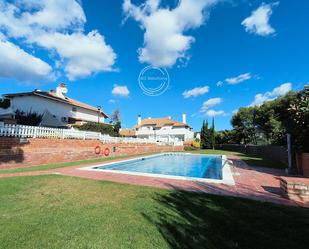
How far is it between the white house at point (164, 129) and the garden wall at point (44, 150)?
3291 centimetres

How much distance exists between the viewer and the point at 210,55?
2505 cm

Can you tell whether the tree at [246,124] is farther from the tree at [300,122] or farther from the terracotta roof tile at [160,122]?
the tree at [300,122]

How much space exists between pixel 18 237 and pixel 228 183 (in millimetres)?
6884

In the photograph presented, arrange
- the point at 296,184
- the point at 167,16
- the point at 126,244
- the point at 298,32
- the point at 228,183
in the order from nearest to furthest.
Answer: the point at 126,244, the point at 296,184, the point at 228,183, the point at 167,16, the point at 298,32

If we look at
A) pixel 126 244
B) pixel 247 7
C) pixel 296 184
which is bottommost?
pixel 126 244

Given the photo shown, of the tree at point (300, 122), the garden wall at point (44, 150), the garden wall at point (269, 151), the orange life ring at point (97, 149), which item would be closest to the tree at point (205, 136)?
the garden wall at point (269, 151)

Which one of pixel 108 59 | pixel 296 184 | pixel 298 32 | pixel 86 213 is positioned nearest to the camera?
pixel 86 213

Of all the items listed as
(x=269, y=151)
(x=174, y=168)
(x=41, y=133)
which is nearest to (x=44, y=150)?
(x=41, y=133)

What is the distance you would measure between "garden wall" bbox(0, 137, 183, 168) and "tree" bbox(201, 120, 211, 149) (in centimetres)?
2647

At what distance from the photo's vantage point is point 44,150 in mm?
12375

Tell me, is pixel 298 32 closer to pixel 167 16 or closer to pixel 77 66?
pixel 167 16

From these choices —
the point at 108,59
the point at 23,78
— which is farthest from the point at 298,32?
the point at 23,78

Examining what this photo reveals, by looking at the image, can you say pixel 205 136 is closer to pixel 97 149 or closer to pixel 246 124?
pixel 246 124

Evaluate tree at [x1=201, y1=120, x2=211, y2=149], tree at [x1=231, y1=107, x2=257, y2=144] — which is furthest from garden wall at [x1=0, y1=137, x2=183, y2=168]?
tree at [x1=231, y1=107, x2=257, y2=144]
